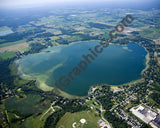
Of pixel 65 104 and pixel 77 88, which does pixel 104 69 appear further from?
pixel 65 104

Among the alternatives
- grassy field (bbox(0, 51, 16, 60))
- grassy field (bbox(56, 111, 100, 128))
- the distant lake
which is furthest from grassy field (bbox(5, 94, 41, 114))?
grassy field (bbox(0, 51, 16, 60))

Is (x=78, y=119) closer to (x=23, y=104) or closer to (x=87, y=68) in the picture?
(x=23, y=104)

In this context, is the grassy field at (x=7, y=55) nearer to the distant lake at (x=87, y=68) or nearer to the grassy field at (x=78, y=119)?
the distant lake at (x=87, y=68)

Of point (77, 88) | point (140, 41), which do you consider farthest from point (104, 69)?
point (140, 41)

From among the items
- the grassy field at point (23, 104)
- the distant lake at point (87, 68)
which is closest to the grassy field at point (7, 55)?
the distant lake at point (87, 68)

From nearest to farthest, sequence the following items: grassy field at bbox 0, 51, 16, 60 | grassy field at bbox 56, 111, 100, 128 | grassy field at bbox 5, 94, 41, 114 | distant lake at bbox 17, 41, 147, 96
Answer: grassy field at bbox 56, 111, 100, 128 → grassy field at bbox 5, 94, 41, 114 → distant lake at bbox 17, 41, 147, 96 → grassy field at bbox 0, 51, 16, 60

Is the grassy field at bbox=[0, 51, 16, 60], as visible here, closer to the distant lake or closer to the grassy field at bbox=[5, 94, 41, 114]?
the distant lake

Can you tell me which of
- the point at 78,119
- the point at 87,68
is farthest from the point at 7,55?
the point at 78,119
